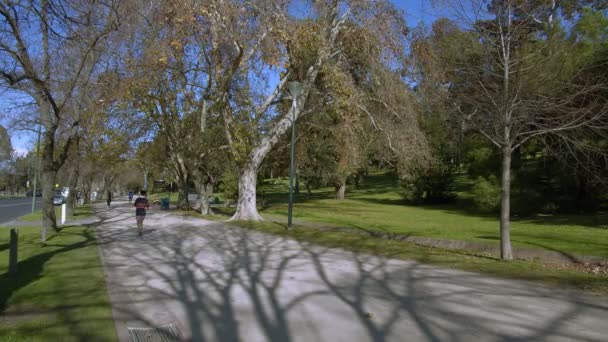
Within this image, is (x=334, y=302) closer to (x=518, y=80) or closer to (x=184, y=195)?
(x=518, y=80)

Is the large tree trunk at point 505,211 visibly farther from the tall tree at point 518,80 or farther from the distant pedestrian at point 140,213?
the distant pedestrian at point 140,213

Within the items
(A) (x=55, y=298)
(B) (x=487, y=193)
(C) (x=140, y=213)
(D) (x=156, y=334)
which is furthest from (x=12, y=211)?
(D) (x=156, y=334)

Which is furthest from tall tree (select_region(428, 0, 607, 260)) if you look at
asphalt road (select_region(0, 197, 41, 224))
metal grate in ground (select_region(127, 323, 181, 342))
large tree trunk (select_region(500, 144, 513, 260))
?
asphalt road (select_region(0, 197, 41, 224))

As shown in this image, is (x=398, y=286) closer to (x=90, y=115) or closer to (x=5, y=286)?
(x=5, y=286)

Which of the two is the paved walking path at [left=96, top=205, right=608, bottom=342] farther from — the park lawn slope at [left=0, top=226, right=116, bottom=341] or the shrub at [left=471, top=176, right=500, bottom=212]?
the shrub at [left=471, top=176, right=500, bottom=212]

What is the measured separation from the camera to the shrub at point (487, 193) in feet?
103

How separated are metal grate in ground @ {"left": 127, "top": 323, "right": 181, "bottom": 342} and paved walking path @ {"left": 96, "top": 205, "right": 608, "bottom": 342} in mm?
108

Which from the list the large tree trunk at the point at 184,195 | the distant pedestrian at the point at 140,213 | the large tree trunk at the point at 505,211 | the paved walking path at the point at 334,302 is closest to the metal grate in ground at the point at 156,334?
the paved walking path at the point at 334,302

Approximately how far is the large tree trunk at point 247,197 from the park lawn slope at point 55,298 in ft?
32.6

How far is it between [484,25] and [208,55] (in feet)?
43.8

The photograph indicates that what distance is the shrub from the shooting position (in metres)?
31.2

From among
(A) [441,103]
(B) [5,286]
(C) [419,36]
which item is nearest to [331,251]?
(A) [441,103]

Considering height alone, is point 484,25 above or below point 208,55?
below

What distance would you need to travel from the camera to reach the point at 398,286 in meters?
8.05
